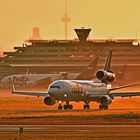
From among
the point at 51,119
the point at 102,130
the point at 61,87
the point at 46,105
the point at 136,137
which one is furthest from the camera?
the point at 46,105

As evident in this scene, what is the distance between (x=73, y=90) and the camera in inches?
3937

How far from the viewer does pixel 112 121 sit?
74562 mm

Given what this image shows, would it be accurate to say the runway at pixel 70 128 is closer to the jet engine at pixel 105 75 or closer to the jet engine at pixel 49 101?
the jet engine at pixel 49 101

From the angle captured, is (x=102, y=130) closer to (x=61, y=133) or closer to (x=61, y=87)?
(x=61, y=133)

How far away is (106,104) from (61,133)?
39.5 meters

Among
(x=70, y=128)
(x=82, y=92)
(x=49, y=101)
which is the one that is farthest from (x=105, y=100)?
(x=70, y=128)

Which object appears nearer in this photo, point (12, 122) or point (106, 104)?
point (12, 122)

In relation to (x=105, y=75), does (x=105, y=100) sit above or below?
below

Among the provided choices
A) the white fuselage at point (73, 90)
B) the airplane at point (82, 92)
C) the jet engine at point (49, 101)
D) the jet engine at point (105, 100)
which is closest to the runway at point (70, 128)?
the white fuselage at point (73, 90)

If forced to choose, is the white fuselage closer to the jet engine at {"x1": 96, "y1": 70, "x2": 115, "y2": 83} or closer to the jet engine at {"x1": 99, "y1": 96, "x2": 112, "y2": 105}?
the jet engine at {"x1": 99, "y1": 96, "x2": 112, "y2": 105}

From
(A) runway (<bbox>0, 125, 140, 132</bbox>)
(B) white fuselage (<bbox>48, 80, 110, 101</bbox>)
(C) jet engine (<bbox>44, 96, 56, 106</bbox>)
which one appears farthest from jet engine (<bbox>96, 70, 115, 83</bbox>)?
(A) runway (<bbox>0, 125, 140, 132</bbox>)

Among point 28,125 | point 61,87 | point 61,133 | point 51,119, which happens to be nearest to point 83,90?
point 61,87

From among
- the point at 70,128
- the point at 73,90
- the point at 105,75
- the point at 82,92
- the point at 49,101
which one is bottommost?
the point at 70,128

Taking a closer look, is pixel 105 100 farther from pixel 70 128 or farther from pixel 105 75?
pixel 70 128
